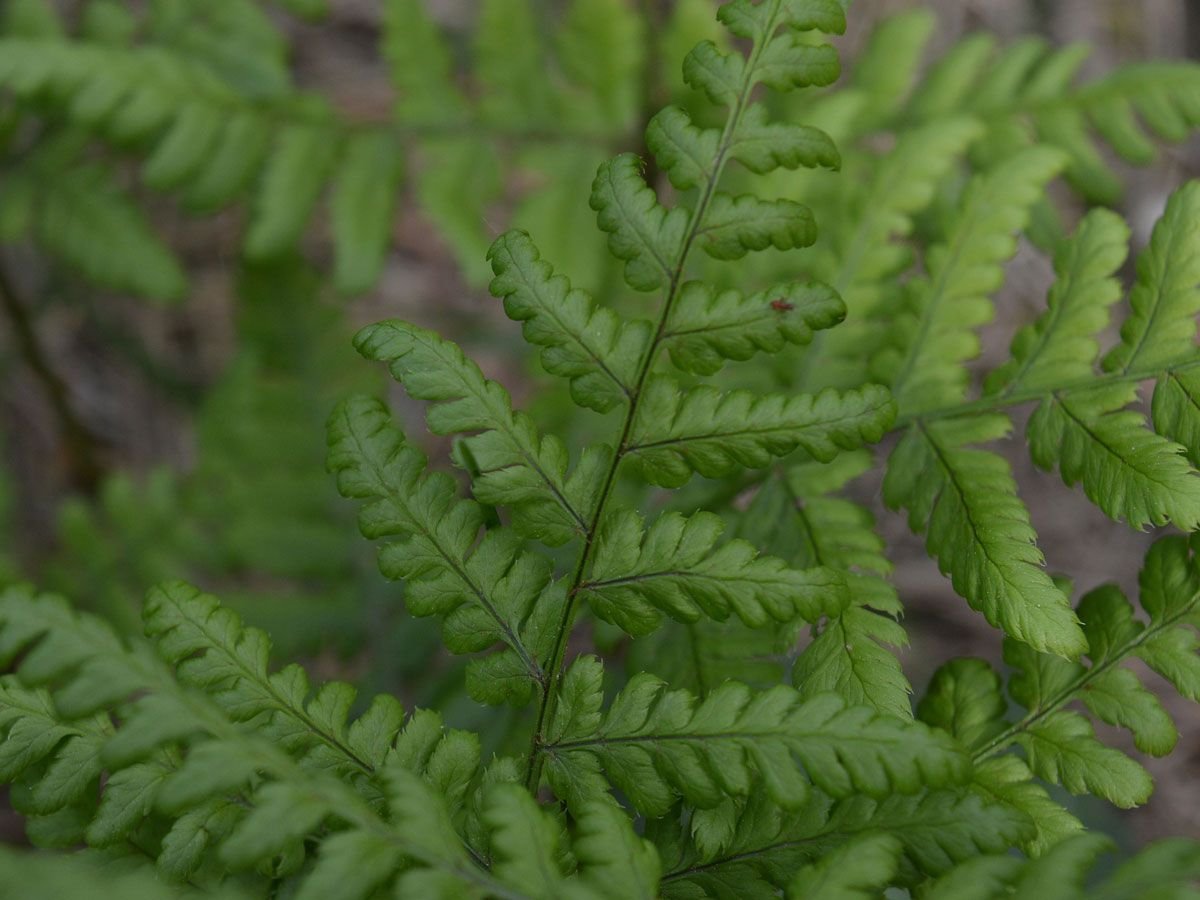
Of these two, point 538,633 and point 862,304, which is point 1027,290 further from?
point 538,633

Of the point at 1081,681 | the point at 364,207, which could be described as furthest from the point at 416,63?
the point at 1081,681

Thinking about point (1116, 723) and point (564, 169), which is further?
point (564, 169)

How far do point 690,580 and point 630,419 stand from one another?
231mm

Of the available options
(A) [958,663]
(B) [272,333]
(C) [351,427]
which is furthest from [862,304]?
(B) [272,333]

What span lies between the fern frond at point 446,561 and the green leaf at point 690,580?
10 centimetres

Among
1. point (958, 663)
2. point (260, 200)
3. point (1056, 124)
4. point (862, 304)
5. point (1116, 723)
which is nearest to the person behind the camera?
point (1116, 723)

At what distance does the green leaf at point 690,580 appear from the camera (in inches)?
53.8

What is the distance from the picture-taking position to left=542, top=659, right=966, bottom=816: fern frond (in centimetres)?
123

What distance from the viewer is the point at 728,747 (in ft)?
4.31

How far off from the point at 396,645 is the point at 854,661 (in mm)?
1443

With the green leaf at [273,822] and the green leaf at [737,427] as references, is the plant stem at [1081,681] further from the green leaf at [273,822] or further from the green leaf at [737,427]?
the green leaf at [273,822]

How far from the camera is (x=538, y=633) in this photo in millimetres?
1456

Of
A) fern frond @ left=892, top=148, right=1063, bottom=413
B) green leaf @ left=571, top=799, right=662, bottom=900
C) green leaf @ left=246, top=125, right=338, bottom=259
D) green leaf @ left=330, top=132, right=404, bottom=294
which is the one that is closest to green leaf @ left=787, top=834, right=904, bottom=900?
green leaf @ left=571, top=799, right=662, bottom=900

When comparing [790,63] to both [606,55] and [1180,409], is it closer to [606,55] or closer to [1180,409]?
[1180,409]
